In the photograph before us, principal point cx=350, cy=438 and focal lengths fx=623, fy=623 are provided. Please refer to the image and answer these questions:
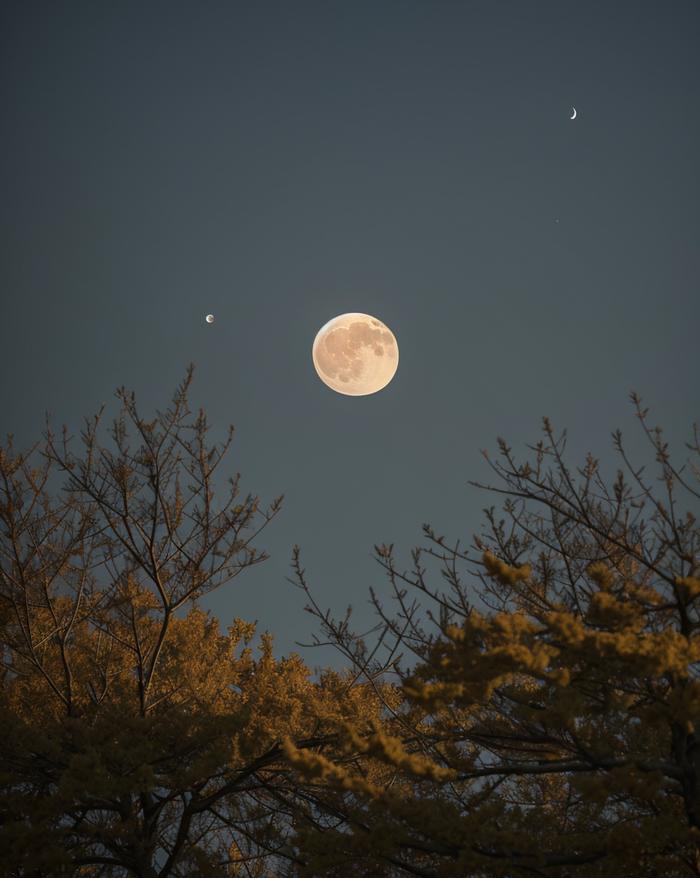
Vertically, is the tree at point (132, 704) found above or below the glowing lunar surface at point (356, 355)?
below

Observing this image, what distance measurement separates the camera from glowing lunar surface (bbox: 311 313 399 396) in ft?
53.2

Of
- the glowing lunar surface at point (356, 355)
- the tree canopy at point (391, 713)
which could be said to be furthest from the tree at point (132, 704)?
the glowing lunar surface at point (356, 355)

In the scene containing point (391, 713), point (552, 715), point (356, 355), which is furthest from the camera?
point (356, 355)

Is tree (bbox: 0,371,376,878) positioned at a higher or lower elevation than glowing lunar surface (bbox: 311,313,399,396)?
lower

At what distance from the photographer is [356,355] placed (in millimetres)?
16562

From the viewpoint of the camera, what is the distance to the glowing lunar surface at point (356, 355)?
53.2 feet

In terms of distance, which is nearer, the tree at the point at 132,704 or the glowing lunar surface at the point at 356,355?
the tree at the point at 132,704

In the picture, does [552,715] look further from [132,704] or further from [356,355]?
[356,355]

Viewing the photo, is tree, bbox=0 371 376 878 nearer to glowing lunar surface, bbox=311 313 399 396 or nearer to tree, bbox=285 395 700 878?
tree, bbox=285 395 700 878

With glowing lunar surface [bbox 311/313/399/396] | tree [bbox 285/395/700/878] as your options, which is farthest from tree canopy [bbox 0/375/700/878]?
glowing lunar surface [bbox 311/313/399/396]

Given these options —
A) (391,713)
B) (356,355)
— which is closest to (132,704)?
(391,713)

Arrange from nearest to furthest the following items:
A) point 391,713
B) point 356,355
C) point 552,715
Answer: point 552,715 < point 391,713 < point 356,355

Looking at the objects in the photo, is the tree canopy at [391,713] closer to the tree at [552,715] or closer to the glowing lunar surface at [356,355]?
the tree at [552,715]

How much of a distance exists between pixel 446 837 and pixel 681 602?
2.24 metres
